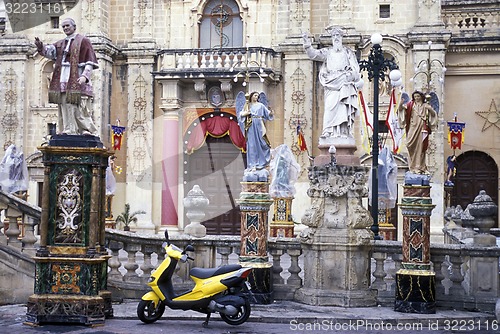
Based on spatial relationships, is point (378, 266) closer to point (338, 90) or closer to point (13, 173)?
point (338, 90)

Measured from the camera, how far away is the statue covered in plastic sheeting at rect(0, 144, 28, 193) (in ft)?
74.4

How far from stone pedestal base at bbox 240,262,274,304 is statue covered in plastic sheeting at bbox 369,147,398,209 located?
33.4ft

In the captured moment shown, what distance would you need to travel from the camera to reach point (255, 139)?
42.2ft

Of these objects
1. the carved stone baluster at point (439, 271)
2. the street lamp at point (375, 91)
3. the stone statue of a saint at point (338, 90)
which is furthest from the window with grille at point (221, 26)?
the carved stone baluster at point (439, 271)

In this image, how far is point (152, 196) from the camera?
2809 centimetres

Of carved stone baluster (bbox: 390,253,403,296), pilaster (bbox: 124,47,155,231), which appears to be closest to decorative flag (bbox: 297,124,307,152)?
pilaster (bbox: 124,47,155,231)

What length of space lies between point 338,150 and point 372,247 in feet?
5.65

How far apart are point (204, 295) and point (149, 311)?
89 cm

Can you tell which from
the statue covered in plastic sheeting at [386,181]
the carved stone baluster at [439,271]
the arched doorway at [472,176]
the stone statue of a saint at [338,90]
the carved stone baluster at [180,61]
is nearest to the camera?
the carved stone baluster at [439,271]

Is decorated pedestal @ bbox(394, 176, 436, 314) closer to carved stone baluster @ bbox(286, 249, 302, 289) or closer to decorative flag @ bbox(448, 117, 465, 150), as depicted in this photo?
carved stone baluster @ bbox(286, 249, 302, 289)

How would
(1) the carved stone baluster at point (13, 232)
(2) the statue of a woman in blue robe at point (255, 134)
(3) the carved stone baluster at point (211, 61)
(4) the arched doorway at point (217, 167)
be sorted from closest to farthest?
(1) the carved stone baluster at point (13, 232)
(2) the statue of a woman in blue robe at point (255, 134)
(3) the carved stone baluster at point (211, 61)
(4) the arched doorway at point (217, 167)

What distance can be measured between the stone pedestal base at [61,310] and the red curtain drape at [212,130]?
17.8m

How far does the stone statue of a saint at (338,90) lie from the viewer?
12469 millimetres

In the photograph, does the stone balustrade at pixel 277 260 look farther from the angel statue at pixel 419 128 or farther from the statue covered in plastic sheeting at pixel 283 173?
the statue covered in plastic sheeting at pixel 283 173
